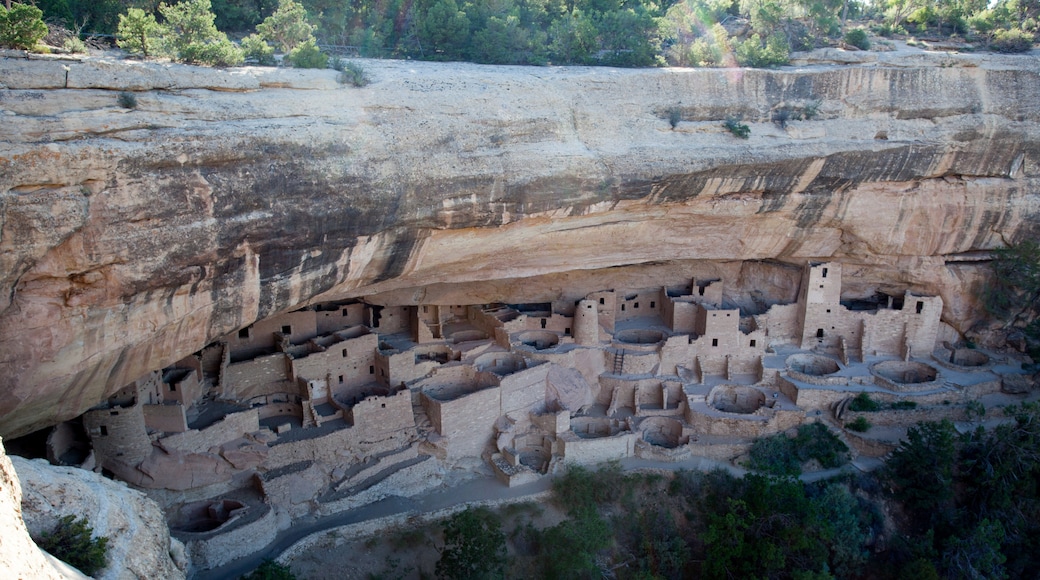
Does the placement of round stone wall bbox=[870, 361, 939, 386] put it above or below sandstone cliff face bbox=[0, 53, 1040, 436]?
below

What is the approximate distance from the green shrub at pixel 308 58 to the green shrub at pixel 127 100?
3.49 metres

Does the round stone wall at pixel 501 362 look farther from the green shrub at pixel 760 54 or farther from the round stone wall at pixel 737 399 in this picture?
the green shrub at pixel 760 54

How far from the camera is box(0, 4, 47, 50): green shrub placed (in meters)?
10.3

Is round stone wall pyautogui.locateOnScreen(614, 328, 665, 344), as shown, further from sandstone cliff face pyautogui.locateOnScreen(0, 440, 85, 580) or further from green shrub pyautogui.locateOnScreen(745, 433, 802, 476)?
sandstone cliff face pyautogui.locateOnScreen(0, 440, 85, 580)

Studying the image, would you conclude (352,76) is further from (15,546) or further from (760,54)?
(15,546)

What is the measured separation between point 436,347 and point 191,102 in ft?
27.3

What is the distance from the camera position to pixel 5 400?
10.2 metres

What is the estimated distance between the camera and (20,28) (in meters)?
10.4

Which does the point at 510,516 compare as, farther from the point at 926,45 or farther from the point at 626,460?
the point at 926,45

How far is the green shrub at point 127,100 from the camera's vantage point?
10195 millimetres

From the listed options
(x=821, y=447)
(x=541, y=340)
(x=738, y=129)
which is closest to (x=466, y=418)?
(x=541, y=340)

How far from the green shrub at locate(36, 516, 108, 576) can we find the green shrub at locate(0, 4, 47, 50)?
266 inches

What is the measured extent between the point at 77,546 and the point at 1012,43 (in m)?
21.0

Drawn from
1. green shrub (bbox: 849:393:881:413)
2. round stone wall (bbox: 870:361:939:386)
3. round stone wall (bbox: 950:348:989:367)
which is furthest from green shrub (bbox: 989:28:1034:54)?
green shrub (bbox: 849:393:881:413)
